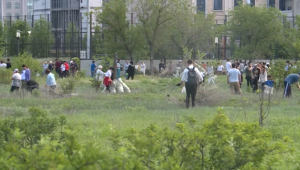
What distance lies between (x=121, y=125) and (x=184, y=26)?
137 feet

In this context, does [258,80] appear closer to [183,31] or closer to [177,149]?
[177,149]

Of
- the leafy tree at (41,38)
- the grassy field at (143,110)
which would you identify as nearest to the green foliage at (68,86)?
the grassy field at (143,110)

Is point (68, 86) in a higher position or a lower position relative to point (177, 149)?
lower

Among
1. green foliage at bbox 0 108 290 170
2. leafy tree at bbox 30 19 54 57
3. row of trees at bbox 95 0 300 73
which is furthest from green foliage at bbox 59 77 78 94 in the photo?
leafy tree at bbox 30 19 54 57

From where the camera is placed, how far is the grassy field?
1448 centimetres

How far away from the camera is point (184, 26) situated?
56.0 m

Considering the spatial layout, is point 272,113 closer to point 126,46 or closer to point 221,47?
point 126,46

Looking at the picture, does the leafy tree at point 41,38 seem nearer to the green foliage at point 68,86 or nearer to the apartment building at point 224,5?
the apartment building at point 224,5

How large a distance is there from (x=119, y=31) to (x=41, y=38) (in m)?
14.3

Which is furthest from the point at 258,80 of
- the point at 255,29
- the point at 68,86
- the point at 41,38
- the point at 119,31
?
the point at 41,38

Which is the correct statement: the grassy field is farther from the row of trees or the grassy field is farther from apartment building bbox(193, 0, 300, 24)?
apartment building bbox(193, 0, 300, 24)

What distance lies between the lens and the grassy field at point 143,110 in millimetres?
14483

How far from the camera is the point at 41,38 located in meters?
63.3

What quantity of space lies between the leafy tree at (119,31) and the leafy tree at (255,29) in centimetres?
1058
